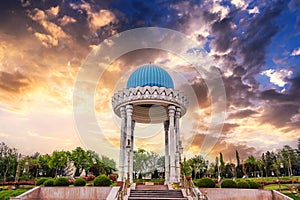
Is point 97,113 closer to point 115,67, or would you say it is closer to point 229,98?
point 115,67

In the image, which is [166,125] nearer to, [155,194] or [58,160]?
[155,194]

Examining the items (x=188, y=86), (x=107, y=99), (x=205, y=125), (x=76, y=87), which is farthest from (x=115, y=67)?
(x=205, y=125)

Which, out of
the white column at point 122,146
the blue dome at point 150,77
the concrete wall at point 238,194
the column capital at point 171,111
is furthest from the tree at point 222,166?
the concrete wall at point 238,194

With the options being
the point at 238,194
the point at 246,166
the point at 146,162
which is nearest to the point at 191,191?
the point at 238,194

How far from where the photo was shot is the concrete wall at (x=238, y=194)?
18438 millimetres

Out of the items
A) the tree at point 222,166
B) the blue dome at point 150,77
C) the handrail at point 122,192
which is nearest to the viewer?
the handrail at point 122,192

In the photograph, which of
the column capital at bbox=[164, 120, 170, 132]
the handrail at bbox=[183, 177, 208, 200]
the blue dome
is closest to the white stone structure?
the blue dome

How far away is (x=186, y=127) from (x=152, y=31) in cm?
1033

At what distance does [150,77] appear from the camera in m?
25.4

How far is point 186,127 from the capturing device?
26.3m

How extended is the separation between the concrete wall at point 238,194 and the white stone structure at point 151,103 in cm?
440

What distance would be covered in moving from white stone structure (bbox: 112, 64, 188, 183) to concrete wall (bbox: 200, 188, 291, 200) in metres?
4.40

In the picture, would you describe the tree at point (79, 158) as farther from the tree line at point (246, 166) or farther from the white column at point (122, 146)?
the white column at point (122, 146)

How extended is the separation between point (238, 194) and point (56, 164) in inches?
1655
